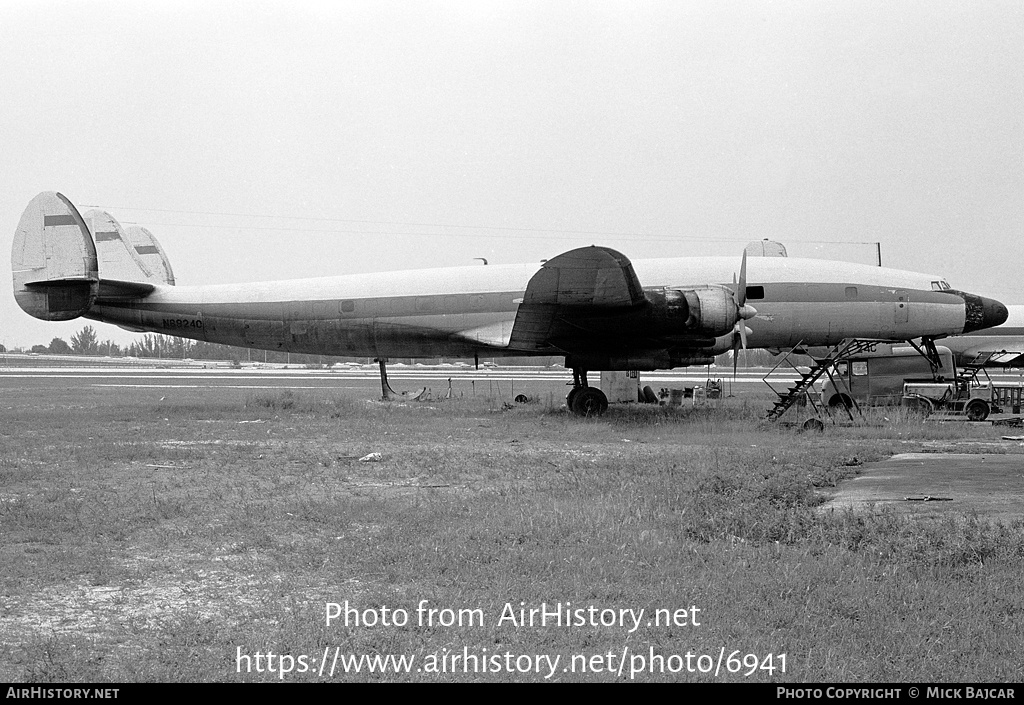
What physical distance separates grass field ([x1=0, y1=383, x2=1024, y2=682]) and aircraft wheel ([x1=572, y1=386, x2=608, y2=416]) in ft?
26.1

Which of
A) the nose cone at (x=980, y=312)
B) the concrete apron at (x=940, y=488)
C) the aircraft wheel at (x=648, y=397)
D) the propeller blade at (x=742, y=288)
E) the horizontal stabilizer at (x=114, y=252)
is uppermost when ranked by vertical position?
the horizontal stabilizer at (x=114, y=252)

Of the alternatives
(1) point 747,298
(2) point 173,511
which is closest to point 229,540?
(2) point 173,511

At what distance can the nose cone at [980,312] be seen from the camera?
2069cm

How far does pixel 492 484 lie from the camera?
32.5 ft

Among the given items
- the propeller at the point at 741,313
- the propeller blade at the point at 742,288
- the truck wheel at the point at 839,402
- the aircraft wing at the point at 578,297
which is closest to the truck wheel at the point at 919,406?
the truck wheel at the point at 839,402

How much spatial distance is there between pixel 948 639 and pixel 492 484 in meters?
5.98

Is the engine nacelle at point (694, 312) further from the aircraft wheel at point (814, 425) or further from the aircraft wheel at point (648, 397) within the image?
the aircraft wheel at point (648, 397)

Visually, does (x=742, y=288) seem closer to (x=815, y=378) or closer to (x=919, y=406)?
(x=815, y=378)

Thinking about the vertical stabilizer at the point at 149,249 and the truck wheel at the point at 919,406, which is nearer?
the truck wheel at the point at 919,406

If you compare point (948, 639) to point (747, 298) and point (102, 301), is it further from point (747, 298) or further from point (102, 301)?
point (102, 301)

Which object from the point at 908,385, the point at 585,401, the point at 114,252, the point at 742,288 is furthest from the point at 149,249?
the point at 908,385

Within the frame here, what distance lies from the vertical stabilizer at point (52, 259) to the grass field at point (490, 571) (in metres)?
9.75

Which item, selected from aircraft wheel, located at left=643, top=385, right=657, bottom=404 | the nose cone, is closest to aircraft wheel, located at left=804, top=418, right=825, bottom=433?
the nose cone

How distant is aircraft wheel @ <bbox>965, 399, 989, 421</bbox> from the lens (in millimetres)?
19484
